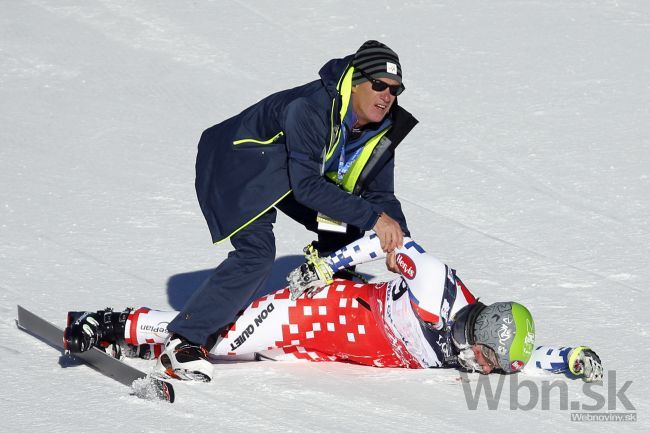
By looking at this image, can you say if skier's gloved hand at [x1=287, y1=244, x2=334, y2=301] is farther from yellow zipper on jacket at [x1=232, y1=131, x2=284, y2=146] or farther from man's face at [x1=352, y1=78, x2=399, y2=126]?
man's face at [x1=352, y1=78, x2=399, y2=126]

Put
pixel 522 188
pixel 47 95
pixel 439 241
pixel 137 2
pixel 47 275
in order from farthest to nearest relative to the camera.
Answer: pixel 137 2 < pixel 47 95 < pixel 522 188 < pixel 439 241 < pixel 47 275

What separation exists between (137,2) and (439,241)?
4702mm

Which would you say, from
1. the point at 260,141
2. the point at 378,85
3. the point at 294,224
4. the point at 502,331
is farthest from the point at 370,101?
the point at 294,224

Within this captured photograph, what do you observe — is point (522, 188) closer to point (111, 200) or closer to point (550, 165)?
point (550, 165)

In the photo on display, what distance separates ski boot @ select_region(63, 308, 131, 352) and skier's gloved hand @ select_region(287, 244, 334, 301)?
81 centimetres

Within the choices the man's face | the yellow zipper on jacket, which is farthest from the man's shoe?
the man's face

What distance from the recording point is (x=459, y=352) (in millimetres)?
5215

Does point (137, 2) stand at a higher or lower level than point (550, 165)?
higher

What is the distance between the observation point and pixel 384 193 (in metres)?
5.85

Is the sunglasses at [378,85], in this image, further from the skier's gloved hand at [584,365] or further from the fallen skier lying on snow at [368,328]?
the skier's gloved hand at [584,365]

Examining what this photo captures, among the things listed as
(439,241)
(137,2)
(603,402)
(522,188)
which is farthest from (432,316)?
(137,2)

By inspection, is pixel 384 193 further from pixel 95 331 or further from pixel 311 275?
pixel 95 331

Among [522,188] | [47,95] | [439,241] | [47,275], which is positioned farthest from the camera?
[47,95]

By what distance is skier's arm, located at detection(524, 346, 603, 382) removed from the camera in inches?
205
